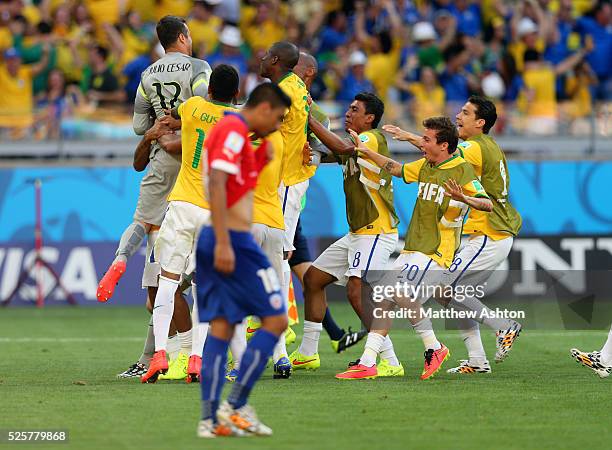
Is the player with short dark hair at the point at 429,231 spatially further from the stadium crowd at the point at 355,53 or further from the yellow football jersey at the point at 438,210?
the stadium crowd at the point at 355,53

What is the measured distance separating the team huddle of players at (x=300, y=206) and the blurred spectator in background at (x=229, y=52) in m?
9.33

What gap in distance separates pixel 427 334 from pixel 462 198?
135cm

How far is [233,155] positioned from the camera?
7.54 meters

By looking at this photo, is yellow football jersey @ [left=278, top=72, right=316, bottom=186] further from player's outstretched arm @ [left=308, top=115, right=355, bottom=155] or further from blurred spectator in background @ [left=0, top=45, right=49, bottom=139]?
blurred spectator in background @ [left=0, top=45, right=49, bottom=139]

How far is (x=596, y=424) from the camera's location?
817 cm

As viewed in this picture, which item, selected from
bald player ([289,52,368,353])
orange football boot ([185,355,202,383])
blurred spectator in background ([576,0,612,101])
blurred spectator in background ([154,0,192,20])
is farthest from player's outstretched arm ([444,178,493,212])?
blurred spectator in background ([154,0,192,20])

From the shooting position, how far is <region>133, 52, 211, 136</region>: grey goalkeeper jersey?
425 inches

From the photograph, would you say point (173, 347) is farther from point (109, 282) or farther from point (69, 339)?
point (69, 339)

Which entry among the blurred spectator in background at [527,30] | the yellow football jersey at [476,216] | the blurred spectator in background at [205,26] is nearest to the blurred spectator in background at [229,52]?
the blurred spectator in background at [205,26]

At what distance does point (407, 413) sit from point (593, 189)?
40.5 ft

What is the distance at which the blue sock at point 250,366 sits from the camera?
7.68m

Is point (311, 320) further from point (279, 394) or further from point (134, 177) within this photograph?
point (134, 177)

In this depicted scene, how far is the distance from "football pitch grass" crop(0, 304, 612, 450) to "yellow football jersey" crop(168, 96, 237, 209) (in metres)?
1.62

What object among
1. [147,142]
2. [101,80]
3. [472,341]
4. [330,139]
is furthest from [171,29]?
[101,80]
